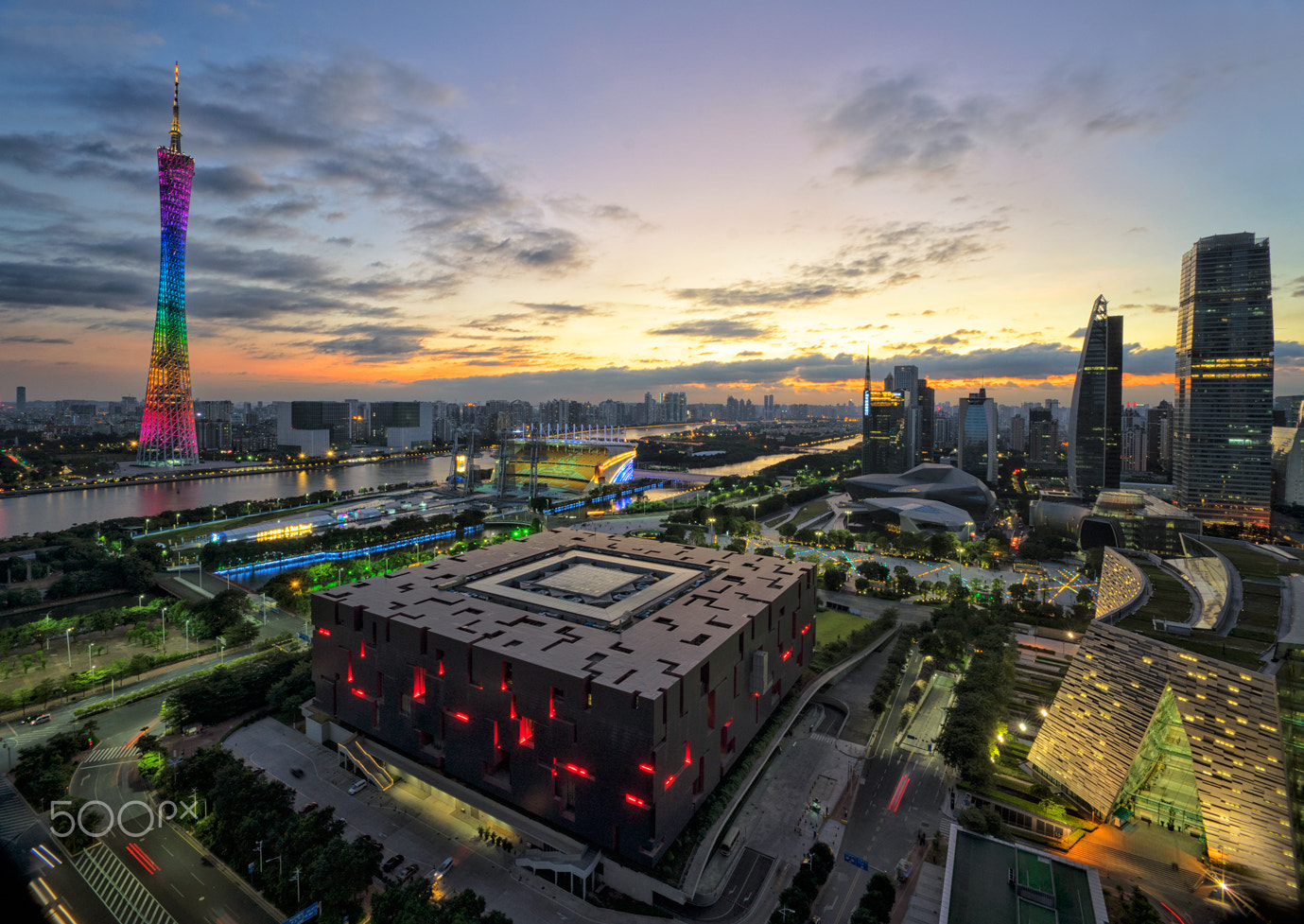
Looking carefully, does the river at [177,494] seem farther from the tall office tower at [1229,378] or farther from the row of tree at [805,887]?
the row of tree at [805,887]

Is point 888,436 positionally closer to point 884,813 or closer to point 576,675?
point 884,813

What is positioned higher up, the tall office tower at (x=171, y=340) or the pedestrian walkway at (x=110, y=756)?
the tall office tower at (x=171, y=340)

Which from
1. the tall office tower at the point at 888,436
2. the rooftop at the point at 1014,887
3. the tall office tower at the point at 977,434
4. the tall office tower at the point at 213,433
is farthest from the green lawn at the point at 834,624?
the tall office tower at the point at 213,433

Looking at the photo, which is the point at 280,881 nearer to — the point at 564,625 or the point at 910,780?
the point at 564,625

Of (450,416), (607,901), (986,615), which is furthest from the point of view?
(450,416)

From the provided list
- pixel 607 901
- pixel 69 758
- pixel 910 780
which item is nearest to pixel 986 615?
pixel 910 780
